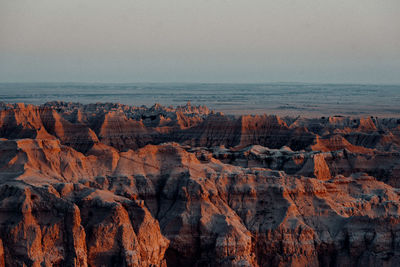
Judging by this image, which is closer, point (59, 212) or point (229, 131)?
point (59, 212)

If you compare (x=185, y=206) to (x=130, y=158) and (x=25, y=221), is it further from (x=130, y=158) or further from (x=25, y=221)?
(x=25, y=221)

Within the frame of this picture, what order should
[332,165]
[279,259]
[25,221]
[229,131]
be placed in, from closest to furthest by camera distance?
[25,221], [279,259], [332,165], [229,131]

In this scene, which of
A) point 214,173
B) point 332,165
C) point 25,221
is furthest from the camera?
point 332,165

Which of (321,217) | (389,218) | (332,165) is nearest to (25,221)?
(321,217)

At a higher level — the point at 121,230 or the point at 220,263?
the point at 121,230

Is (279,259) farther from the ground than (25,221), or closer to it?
closer to it

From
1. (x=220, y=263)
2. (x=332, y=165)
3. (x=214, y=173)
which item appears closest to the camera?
(x=220, y=263)

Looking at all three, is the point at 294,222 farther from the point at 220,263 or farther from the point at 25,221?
the point at 25,221

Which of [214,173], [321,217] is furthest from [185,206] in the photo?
[321,217]

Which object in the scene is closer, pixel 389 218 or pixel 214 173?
pixel 389 218
